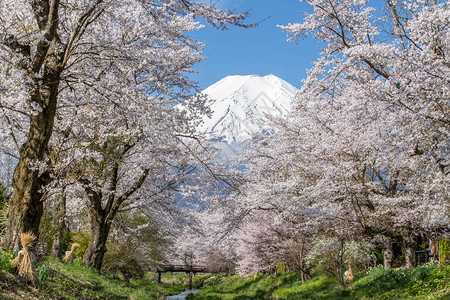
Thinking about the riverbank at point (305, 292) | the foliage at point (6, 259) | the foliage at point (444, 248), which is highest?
the foliage at point (6, 259)

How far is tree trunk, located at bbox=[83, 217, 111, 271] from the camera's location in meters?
11.1

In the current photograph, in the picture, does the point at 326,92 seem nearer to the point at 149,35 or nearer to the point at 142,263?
the point at 149,35

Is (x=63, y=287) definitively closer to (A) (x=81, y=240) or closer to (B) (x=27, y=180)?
(B) (x=27, y=180)

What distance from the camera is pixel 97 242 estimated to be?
11.4 metres

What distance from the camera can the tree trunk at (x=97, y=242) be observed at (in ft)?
36.4

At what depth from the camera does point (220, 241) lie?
1455 centimetres

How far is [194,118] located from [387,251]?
825 cm

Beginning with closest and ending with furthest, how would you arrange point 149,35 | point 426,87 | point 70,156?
point 70,156, point 426,87, point 149,35

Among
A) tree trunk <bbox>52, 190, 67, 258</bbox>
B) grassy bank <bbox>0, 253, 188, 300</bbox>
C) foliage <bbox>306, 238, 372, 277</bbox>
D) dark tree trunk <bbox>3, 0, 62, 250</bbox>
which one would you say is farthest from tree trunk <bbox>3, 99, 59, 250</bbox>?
foliage <bbox>306, 238, 372, 277</bbox>

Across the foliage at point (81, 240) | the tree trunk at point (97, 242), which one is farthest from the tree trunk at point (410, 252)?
the foliage at point (81, 240)

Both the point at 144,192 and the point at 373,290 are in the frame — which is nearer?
the point at 373,290

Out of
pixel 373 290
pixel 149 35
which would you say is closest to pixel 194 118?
pixel 149 35

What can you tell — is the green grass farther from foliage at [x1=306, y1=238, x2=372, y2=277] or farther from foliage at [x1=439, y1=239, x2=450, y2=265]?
foliage at [x1=439, y1=239, x2=450, y2=265]

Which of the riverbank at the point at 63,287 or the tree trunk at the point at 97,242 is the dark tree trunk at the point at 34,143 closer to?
the riverbank at the point at 63,287
